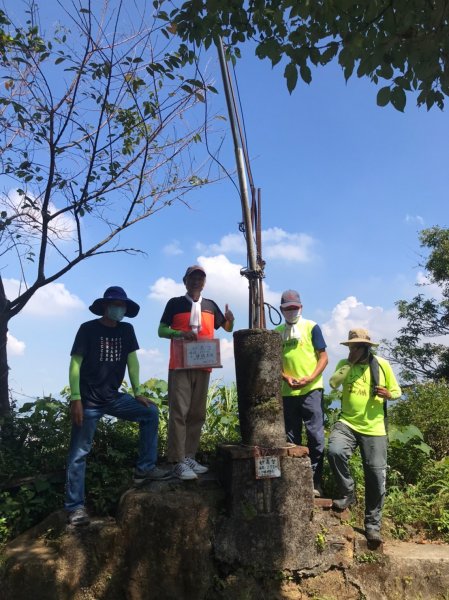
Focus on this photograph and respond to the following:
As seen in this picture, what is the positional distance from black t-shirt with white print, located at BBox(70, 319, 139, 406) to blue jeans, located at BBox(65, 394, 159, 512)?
0.10 m

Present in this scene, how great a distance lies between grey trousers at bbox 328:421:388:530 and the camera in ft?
16.0

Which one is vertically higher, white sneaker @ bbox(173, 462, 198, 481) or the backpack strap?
the backpack strap

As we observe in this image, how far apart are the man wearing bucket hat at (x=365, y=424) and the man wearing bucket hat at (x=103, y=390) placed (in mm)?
1685

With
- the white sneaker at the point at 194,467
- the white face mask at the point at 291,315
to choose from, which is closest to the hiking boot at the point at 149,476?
the white sneaker at the point at 194,467

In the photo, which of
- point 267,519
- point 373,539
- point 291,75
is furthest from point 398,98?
point 373,539

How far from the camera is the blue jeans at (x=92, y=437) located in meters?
4.64

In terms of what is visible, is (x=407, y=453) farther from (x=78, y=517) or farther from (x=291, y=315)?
(x=78, y=517)

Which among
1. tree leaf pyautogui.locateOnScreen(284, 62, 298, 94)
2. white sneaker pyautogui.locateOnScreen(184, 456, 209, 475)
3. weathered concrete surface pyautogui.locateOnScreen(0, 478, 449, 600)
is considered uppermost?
tree leaf pyautogui.locateOnScreen(284, 62, 298, 94)

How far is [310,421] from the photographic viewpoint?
5.17 metres

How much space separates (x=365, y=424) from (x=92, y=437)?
2490 millimetres

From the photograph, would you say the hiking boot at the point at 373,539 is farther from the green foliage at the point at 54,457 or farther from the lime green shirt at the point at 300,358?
the green foliage at the point at 54,457

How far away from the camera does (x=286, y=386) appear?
5258 millimetres

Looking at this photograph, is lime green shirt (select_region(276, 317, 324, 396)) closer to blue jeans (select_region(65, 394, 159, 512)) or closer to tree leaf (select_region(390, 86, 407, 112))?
blue jeans (select_region(65, 394, 159, 512))

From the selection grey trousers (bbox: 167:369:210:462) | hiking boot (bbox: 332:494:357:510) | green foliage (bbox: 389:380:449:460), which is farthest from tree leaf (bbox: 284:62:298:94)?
green foliage (bbox: 389:380:449:460)
